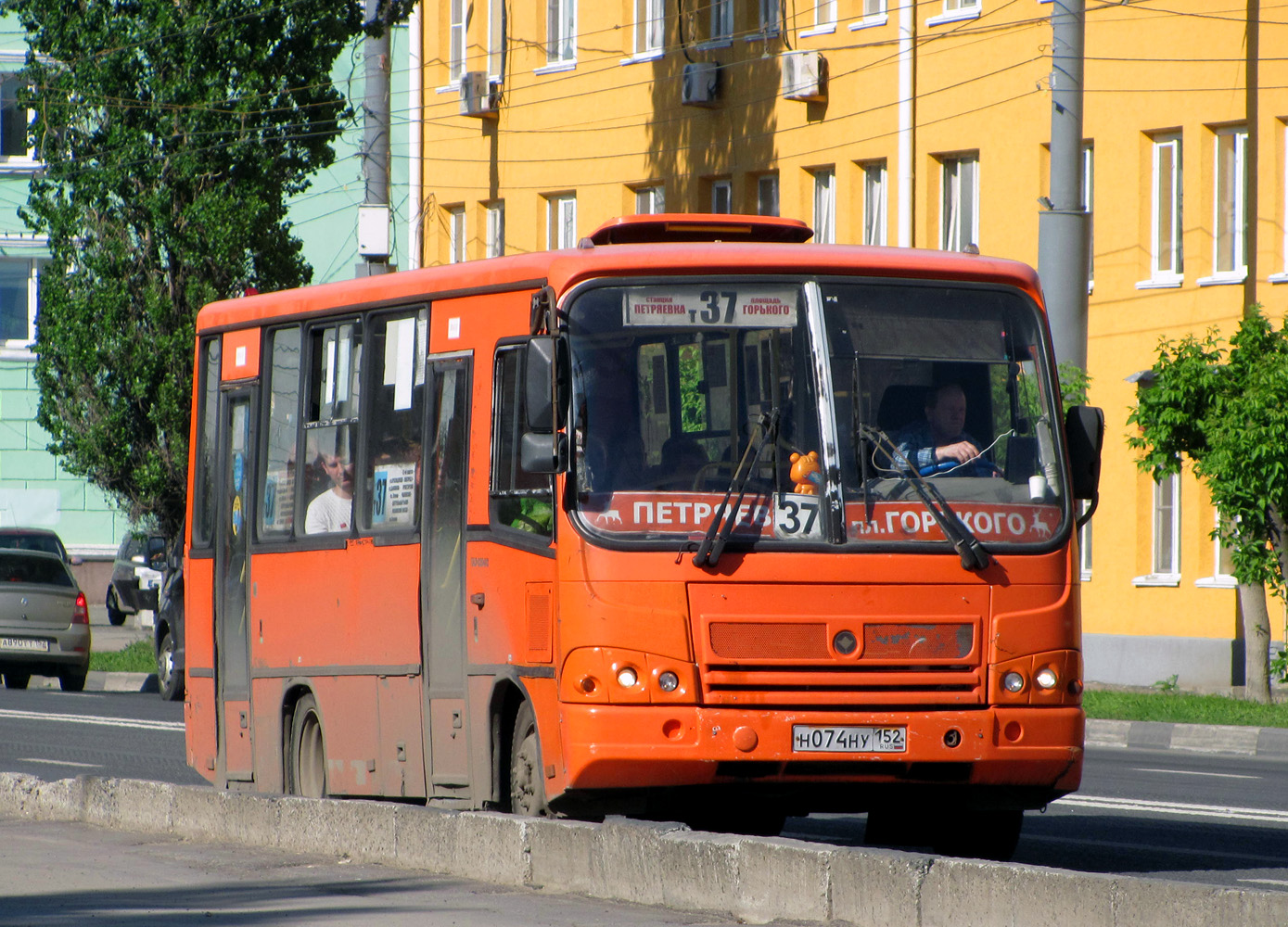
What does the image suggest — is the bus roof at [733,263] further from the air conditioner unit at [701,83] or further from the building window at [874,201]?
the air conditioner unit at [701,83]

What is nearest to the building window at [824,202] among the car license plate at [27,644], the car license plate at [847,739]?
the car license plate at [27,644]

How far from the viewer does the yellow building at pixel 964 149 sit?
28047 mm

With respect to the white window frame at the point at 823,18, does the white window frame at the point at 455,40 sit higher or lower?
higher

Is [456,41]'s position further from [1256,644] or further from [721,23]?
[1256,644]

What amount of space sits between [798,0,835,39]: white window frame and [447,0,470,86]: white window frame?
9580 millimetres

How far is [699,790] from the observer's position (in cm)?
1009

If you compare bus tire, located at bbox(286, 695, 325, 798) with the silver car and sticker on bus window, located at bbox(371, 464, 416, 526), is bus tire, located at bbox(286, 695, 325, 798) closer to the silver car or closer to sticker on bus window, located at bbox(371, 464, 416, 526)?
sticker on bus window, located at bbox(371, 464, 416, 526)

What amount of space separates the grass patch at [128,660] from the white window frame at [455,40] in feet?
41.2

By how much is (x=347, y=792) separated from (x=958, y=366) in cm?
418

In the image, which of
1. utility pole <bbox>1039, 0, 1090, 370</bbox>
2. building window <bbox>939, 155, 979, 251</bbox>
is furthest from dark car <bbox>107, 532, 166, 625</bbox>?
utility pole <bbox>1039, 0, 1090, 370</bbox>

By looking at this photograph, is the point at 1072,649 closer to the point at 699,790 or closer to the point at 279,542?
the point at 699,790

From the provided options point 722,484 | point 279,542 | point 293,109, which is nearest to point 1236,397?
point 279,542

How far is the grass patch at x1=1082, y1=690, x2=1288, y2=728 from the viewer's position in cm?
2097

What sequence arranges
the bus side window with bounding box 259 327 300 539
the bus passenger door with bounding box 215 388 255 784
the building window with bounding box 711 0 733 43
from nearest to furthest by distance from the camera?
the bus side window with bounding box 259 327 300 539, the bus passenger door with bounding box 215 388 255 784, the building window with bounding box 711 0 733 43
